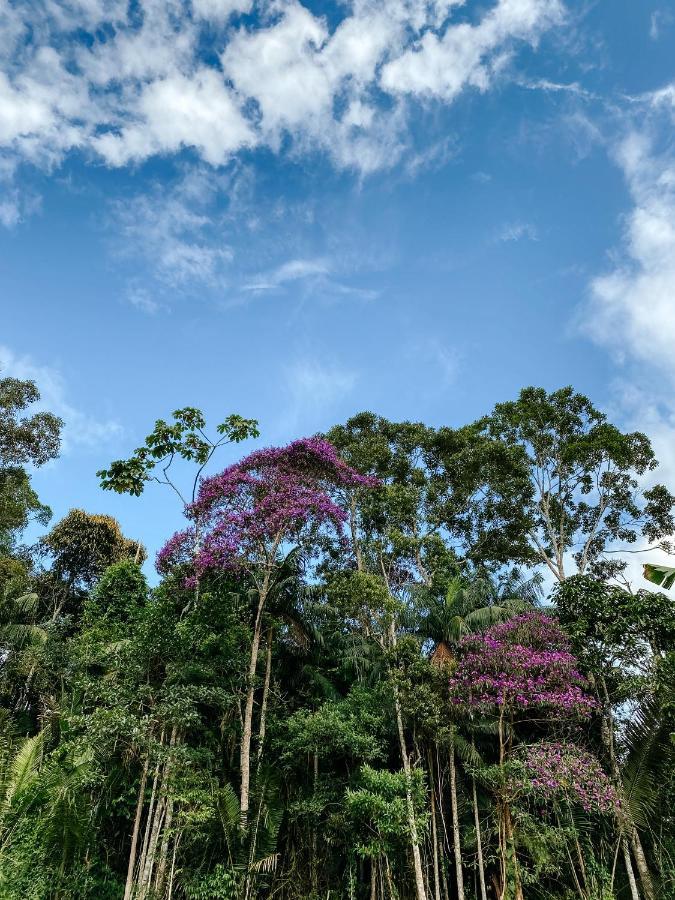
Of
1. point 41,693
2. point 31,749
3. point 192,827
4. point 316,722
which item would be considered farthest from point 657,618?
point 41,693

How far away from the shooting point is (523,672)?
877 centimetres

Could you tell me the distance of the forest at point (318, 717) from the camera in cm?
830

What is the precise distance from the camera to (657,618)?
8.66 meters

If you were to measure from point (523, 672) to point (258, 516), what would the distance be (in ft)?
17.0

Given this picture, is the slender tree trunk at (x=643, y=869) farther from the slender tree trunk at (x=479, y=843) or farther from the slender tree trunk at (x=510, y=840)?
the slender tree trunk at (x=479, y=843)

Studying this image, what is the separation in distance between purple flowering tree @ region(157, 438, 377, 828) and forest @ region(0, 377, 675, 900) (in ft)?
0.15

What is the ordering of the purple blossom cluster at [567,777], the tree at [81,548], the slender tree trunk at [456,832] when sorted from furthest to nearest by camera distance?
the tree at [81,548]
the slender tree trunk at [456,832]
the purple blossom cluster at [567,777]

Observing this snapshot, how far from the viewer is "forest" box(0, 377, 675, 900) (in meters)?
8.30

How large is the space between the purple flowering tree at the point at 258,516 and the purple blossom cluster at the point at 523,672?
3.40 m

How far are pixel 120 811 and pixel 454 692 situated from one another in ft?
21.6

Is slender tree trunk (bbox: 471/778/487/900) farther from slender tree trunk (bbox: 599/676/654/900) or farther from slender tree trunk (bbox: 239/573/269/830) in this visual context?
slender tree trunk (bbox: 239/573/269/830)

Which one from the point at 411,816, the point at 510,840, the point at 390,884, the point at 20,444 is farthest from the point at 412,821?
the point at 20,444

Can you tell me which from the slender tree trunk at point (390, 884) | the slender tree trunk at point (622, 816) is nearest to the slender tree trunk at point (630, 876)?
the slender tree trunk at point (622, 816)

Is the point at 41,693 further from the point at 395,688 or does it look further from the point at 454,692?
the point at 454,692
